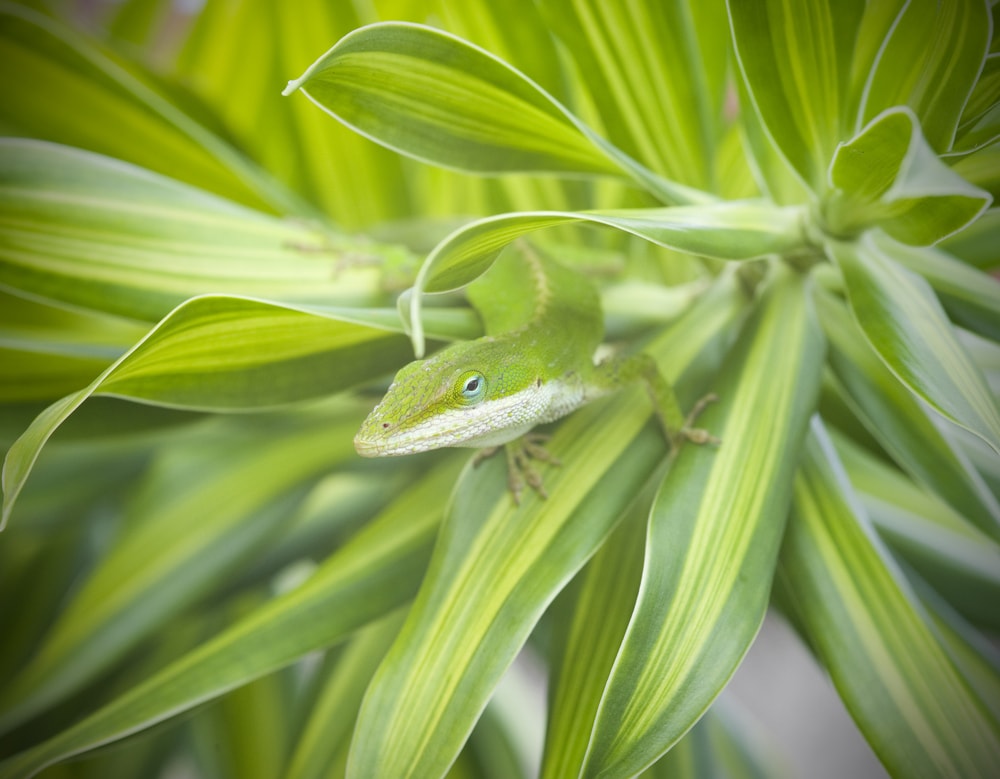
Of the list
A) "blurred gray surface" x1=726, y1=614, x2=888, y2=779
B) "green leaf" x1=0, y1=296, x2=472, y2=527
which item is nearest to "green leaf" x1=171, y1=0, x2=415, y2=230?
"green leaf" x1=0, y1=296, x2=472, y2=527

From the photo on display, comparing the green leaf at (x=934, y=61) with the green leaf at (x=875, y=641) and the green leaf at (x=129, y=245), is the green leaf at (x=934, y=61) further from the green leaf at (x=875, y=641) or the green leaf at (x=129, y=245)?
the green leaf at (x=129, y=245)

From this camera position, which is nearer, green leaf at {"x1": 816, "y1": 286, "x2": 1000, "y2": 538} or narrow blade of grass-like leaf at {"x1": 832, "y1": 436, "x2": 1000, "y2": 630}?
green leaf at {"x1": 816, "y1": 286, "x2": 1000, "y2": 538}

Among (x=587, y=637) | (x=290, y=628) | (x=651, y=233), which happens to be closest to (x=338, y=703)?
(x=290, y=628)

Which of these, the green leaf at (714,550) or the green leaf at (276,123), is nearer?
the green leaf at (714,550)

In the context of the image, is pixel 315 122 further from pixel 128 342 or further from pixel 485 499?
pixel 485 499

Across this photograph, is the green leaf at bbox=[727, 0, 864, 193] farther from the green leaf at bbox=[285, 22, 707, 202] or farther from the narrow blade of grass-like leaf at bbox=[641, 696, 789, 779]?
the narrow blade of grass-like leaf at bbox=[641, 696, 789, 779]

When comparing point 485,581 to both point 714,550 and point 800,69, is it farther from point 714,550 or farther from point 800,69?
point 800,69

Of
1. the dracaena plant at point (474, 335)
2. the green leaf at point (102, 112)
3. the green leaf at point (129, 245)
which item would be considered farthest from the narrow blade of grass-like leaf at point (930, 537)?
the green leaf at point (102, 112)
